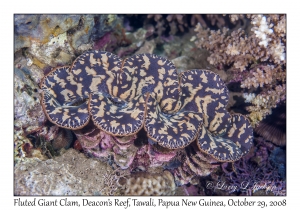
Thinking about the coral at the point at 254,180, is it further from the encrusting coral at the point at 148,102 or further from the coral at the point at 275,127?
the encrusting coral at the point at 148,102

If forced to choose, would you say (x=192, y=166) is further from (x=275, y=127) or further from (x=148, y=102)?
(x=275, y=127)

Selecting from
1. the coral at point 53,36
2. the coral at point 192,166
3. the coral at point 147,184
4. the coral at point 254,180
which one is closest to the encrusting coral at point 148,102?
the coral at point 192,166

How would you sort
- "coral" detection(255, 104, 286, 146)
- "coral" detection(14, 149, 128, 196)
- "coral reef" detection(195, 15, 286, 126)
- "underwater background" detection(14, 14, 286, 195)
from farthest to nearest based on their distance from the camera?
1. "coral" detection(255, 104, 286, 146)
2. "coral reef" detection(195, 15, 286, 126)
3. "underwater background" detection(14, 14, 286, 195)
4. "coral" detection(14, 149, 128, 196)

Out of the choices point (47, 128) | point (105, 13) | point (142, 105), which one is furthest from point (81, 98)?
point (105, 13)

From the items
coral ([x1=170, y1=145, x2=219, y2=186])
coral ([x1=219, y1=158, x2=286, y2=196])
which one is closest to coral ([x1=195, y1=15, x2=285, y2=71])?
coral ([x1=219, y1=158, x2=286, y2=196])

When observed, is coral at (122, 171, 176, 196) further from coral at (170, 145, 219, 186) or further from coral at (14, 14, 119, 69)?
coral at (14, 14, 119, 69)

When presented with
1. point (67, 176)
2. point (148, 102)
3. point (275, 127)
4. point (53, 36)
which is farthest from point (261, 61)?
point (67, 176)
